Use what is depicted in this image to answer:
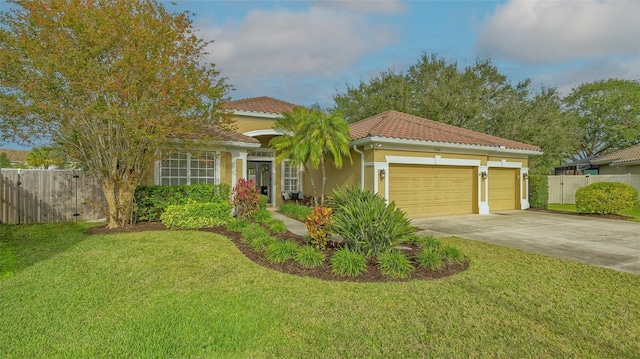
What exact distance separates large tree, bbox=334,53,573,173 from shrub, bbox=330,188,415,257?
20449 millimetres

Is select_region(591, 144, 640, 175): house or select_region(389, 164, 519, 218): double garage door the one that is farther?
select_region(591, 144, 640, 175): house

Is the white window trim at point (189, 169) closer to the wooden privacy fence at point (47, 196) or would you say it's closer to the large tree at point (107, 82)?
the large tree at point (107, 82)

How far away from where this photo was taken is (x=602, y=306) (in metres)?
4.02

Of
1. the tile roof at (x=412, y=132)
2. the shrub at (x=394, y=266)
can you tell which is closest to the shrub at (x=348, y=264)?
the shrub at (x=394, y=266)

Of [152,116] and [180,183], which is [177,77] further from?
[180,183]

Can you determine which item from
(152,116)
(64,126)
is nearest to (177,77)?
(152,116)

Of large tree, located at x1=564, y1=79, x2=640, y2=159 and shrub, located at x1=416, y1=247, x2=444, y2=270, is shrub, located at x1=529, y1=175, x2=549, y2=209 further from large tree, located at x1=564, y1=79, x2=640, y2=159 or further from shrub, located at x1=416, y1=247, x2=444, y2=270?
large tree, located at x1=564, y1=79, x2=640, y2=159

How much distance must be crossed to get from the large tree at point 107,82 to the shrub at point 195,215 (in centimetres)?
130

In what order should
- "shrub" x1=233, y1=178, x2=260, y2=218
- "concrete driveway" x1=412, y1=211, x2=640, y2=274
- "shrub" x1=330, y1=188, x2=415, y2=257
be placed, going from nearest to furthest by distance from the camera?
"shrub" x1=330, y1=188, x2=415, y2=257 → "concrete driveway" x1=412, y1=211, x2=640, y2=274 → "shrub" x1=233, y1=178, x2=260, y2=218

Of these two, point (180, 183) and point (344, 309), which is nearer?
point (344, 309)

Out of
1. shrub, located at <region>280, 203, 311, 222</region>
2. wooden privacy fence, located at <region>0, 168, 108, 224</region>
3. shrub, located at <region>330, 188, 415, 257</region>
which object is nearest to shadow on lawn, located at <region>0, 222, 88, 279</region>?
wooden privacy fence, located at <region>0, 168, 108, 224</region>

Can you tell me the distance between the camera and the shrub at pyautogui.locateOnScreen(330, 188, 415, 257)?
579 cm

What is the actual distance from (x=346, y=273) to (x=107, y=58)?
8.39m

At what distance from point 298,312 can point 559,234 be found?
901cm
